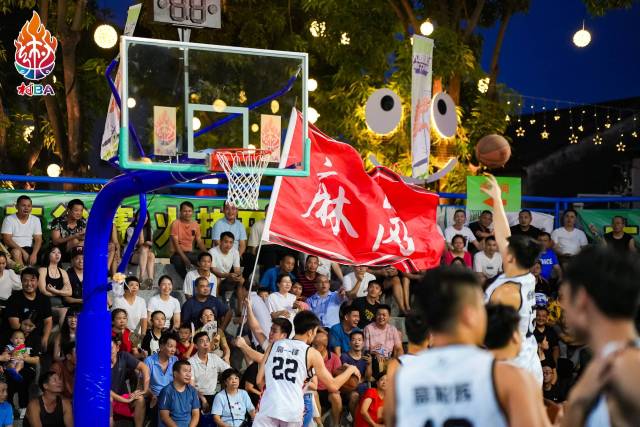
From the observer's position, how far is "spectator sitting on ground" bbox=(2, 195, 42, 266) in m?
14.3

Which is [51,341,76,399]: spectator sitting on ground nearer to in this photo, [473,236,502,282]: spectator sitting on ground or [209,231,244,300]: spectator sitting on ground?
[209,231,244,300]: spectator sitting on ground

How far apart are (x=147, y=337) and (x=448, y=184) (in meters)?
8.28

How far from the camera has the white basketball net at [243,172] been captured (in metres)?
10.4

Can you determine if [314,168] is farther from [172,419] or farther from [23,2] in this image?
[23,2]

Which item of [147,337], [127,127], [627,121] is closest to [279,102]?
[127,127]

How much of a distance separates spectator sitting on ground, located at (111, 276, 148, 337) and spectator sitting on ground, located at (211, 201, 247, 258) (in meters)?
2.10

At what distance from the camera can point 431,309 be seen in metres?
4.33

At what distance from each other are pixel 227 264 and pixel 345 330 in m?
2.06

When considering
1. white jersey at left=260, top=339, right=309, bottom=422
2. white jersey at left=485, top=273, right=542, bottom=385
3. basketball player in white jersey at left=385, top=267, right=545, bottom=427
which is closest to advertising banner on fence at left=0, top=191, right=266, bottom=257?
white jersey at left=260, top=339, right=309, bottom=422

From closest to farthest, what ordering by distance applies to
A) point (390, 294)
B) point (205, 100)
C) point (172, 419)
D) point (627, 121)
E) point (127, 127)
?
point (127, 127), point (205, 100), point (172, 419), point (390, 294), point (627, 121)

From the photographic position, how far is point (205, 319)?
13.6 metres

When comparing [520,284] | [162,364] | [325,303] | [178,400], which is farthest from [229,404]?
[520,284]

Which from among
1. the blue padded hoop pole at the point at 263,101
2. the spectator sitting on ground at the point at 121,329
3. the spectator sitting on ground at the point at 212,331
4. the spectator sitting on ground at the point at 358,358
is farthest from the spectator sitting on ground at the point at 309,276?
the blue padded hoop pole at the point at 263,101

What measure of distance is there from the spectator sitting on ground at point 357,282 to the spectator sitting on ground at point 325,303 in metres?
0.43
